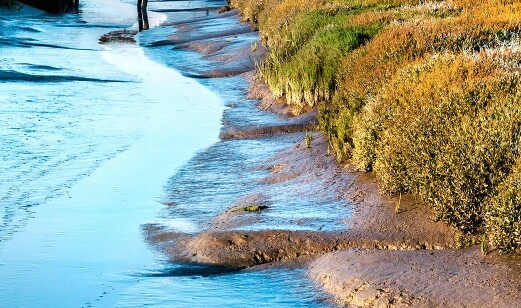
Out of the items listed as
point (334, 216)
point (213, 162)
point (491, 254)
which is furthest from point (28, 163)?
point (491, 254)

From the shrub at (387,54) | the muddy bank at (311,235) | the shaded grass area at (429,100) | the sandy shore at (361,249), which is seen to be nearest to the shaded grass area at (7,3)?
the shaded grass area at (429,100)

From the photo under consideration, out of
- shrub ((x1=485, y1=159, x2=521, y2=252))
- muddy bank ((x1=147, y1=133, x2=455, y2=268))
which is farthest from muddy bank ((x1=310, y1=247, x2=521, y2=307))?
muddy bank ((x1=147, y1=133, x2=455, y2=268))

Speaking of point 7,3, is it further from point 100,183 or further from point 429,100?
→ point 429,100

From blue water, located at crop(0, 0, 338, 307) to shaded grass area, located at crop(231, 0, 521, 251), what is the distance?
160 cm

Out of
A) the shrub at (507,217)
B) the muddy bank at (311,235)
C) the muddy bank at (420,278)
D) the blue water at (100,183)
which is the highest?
the shrub at (507,217)

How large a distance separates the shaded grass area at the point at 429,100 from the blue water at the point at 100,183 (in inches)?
63.0

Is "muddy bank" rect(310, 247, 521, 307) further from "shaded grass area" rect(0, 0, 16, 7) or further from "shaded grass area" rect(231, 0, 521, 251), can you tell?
"shaded grass area" rect(0, 0, 16, 7)

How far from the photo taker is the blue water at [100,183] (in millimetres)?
8266

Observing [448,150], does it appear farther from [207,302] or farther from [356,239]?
[207,302]

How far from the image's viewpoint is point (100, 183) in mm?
13000

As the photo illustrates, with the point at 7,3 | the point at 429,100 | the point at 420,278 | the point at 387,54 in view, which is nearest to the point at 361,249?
the point at 420,278

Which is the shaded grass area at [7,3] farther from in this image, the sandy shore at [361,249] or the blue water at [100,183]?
the sandy shore at [361,249]

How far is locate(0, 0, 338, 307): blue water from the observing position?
827 cm

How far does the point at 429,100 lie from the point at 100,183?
15.5 ft
